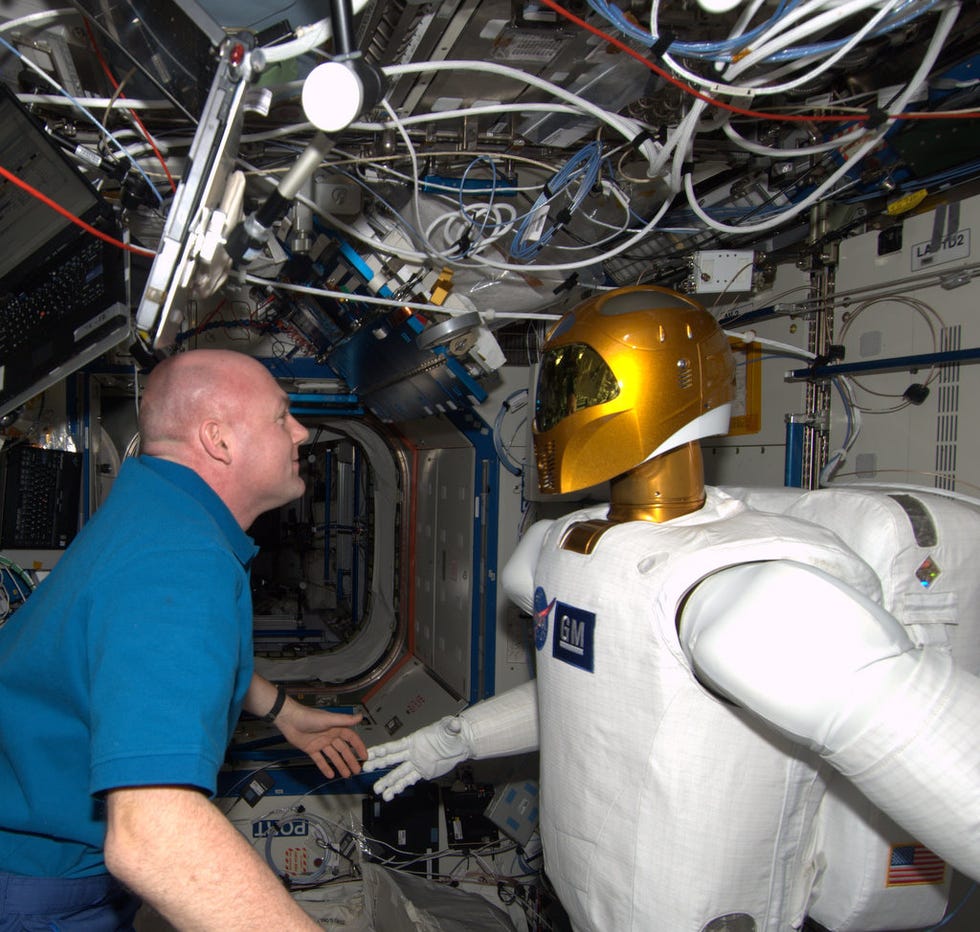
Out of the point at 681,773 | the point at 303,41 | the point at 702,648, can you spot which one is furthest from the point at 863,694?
the point at 303,41

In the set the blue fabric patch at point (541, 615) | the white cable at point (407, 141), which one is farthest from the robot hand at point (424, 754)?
the white cable at point (407, 141)

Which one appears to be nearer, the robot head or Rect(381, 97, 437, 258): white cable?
the robot head

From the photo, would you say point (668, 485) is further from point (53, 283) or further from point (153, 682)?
point (53, 283)

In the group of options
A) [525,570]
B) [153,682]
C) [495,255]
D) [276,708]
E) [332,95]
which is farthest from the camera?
[495,255]

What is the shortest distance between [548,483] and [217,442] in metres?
0.85

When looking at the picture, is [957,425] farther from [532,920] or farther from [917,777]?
[532,920]

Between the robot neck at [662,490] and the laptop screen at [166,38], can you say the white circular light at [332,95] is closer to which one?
the laptop screen at [166,38]

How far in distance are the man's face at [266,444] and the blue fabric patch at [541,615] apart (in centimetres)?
74

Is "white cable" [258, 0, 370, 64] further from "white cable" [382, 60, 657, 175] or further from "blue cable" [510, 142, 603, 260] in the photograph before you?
"blue cable" [510, 142, 603, 260]

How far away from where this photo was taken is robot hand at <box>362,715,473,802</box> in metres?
2.34

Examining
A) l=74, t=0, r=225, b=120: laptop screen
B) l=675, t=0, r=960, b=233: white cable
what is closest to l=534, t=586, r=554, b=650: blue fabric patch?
l=675, t=0, r=960, b=233: white cable

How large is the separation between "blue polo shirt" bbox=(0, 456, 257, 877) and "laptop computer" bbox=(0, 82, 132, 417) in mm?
989

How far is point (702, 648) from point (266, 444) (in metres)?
1.16

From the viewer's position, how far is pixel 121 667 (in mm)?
1123
